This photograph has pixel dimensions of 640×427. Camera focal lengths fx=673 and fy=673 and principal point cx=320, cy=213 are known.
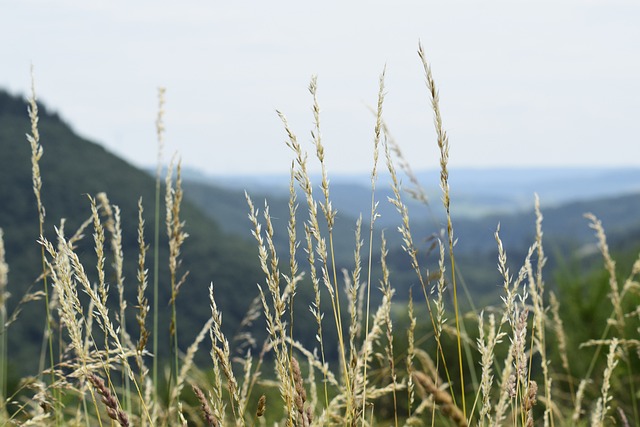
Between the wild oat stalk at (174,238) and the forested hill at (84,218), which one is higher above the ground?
the wild oat stalk at (174,238)

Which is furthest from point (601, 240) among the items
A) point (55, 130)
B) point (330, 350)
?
point (55, 130)

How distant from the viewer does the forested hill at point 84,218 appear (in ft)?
201

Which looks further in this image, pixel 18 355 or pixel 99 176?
pixel 99 176

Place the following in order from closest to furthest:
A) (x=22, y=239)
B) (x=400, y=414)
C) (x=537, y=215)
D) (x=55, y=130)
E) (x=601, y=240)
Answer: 1. (x=537, y=215)
2. (x=601, y=240)
3. (x=400, y=414)
4. (x=22, y=239)
5. (x=55, y=130)

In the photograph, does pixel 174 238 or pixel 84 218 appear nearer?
pixel 174 238

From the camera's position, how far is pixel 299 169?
4.83 feet

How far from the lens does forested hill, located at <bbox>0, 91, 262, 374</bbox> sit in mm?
61125

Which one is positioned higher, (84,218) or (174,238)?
(174,238)

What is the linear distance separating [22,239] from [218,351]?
69.7 metres

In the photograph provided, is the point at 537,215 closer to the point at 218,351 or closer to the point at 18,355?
the point at 218,351

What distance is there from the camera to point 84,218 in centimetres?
7512

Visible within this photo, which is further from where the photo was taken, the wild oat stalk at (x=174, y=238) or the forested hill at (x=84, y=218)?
the forested hill at (x=84, y=218)

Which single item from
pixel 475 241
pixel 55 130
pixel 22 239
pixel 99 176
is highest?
pixel 55 130

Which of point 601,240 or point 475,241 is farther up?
point 601,240
